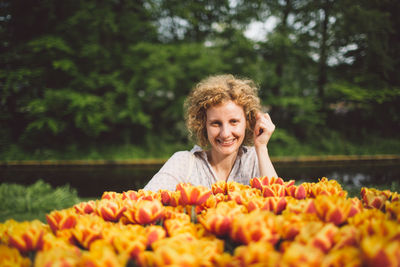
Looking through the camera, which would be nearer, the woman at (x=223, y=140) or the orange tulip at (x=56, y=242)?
the orange tulip at (x=56, y=242)

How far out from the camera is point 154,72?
5910 mm

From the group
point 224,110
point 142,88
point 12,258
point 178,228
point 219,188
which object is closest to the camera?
point 12,258

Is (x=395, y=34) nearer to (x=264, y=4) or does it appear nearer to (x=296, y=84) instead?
(x=296, y=84)

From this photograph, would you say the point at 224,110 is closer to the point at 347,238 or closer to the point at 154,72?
the point at 347,238

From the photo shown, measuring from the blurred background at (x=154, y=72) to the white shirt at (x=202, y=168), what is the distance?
310cm

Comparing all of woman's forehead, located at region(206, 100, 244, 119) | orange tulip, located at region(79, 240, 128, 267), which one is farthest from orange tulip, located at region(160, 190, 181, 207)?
woman's forehead, located at region(206, 100, 244, 119)

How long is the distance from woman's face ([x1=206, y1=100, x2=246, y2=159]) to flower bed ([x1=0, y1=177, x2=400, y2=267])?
0.87 m

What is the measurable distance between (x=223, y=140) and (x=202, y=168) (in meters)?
0.31

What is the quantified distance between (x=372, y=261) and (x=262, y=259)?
17 centimetres

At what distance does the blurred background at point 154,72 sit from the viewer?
4734mm

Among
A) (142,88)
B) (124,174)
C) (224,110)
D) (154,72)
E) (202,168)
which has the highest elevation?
(154,72)

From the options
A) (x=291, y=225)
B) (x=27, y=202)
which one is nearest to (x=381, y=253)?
(x=291, y=225)

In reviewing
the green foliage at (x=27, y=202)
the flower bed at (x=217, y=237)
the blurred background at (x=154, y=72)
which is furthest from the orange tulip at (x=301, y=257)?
the blurred background at (x=154, y=72)

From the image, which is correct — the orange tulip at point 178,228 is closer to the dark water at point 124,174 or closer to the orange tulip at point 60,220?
the orange tulip at point 60,220
